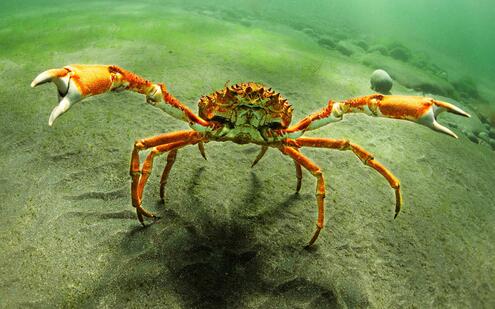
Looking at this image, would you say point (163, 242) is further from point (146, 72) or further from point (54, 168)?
point (146, 72)

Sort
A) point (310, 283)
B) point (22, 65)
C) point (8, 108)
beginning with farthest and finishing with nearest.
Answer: point (22, 65) < point (8, 108) < point (310, 283)

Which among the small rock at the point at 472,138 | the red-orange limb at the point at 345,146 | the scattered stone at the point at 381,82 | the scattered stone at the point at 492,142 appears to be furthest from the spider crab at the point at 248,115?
the scattered stone at the point at 492,142

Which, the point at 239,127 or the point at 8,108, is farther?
the point at 8,108

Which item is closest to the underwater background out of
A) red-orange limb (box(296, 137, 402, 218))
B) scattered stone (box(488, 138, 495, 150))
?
red-orange limb (box(296, 137, 402, 218))

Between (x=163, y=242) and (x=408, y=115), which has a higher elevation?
(x=408, y=115)

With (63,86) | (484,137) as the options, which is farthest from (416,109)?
(484,137)

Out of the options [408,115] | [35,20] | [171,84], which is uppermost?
[408,115]

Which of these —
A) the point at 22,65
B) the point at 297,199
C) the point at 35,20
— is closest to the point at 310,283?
the point at 297,199

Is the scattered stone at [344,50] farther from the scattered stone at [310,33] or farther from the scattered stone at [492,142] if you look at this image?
the scattered stone at [492,142]
